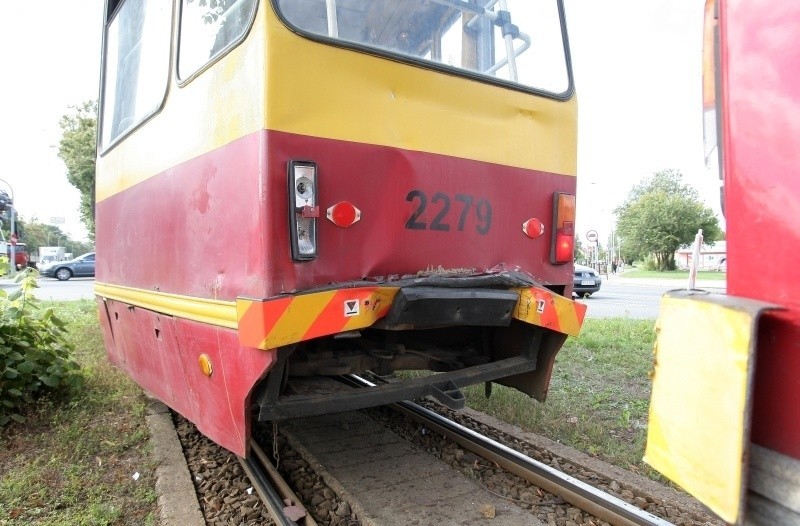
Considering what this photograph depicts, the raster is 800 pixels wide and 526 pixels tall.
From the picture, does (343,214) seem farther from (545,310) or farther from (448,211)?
(545,310)

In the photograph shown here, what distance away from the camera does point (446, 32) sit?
323 cm

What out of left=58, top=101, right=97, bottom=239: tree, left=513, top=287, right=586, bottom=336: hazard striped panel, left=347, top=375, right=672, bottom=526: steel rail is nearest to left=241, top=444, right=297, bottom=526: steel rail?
left=347, top=375, right=672, bottom=526: steel rail

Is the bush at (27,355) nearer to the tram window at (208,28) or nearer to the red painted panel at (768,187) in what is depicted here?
the tram window at (208,28)

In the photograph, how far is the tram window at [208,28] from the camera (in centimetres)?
271

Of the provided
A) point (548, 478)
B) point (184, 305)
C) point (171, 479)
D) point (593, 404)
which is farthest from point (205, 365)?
point (593, 404)

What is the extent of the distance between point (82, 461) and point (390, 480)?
1.93 meters

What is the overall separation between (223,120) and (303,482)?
2.10 meters

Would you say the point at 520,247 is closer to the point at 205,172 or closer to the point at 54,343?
the point at 205,172

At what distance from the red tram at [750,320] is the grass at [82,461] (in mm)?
2619

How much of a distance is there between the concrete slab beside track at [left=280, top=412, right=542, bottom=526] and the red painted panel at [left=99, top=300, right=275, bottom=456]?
0.78 m

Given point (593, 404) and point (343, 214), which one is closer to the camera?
A: point (343, 214)

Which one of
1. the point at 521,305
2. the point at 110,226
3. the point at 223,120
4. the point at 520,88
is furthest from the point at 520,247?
the point at 110,226

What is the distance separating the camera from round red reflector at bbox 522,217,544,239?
338cm

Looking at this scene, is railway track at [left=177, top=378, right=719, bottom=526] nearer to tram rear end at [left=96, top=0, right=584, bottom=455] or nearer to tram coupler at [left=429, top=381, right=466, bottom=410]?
tram rear end at [left=96, top=0, right=584, bottom=455]
